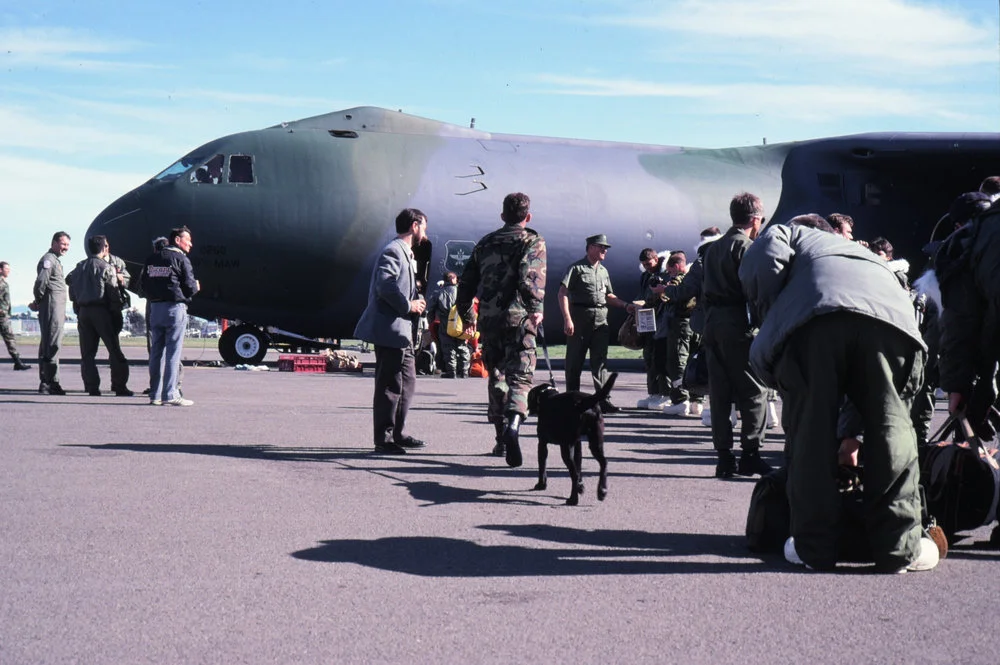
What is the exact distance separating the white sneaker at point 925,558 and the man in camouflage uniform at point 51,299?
11.6 meters

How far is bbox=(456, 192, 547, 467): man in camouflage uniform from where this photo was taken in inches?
331

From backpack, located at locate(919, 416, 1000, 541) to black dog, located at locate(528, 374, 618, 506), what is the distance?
5.99ft

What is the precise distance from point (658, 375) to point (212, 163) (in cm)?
831

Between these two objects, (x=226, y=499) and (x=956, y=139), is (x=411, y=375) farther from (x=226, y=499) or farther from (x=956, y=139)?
(x=956, y=139)

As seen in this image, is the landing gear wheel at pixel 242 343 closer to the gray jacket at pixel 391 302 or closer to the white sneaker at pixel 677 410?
the white sneaker at pixel 677 410

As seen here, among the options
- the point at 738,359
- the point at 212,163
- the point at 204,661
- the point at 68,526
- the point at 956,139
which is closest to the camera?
the point at 204,661

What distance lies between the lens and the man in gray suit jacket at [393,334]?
9.14 meters

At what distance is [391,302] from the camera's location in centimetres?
916

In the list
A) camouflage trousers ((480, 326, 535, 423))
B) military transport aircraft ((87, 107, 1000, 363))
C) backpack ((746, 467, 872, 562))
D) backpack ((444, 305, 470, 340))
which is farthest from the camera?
backpack ((444, 305, 470, 340))

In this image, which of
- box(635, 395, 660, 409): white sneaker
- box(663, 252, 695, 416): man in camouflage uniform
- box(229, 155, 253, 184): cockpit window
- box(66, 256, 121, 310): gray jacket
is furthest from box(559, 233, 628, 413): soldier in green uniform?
box(229, 155, 253, 184): cockpit window

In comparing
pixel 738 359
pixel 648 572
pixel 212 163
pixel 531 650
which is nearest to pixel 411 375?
pixel 738 359

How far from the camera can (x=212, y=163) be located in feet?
59.8

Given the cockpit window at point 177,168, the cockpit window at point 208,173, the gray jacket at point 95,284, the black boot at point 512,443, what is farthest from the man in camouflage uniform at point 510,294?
the cockpit window at point 177,168

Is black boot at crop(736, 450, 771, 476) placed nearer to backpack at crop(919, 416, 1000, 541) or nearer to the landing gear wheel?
backpack at crop(919, 416, 1000, 541)
